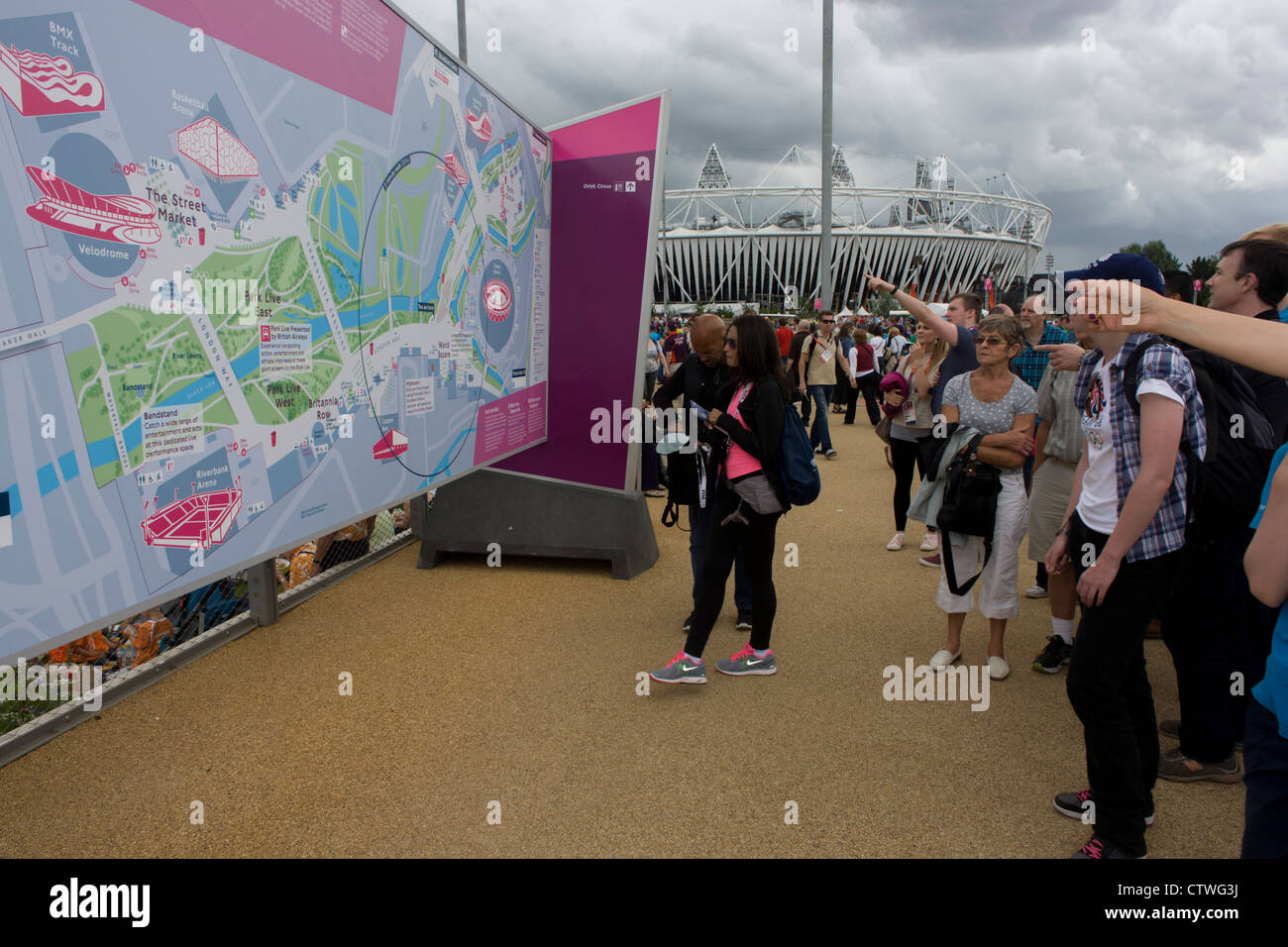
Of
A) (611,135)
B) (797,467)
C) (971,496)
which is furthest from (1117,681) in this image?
(611,135)

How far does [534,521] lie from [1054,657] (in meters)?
3.45

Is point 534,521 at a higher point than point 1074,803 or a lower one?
higher

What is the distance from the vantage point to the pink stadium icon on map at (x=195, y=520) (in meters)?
2.54

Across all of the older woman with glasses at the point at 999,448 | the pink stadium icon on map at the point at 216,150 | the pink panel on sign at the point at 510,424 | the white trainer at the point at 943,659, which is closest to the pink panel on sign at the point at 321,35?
the pink stadium icon on map at the point at 216,150

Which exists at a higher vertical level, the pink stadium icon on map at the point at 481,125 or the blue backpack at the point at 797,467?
the pink stadium icon on map at the point at 481,125

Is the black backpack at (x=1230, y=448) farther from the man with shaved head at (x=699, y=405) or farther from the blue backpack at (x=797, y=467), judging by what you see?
A: the man with shaved head at (x=699, y=405)

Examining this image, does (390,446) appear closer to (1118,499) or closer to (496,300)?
(496,300)

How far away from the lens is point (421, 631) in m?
4.66

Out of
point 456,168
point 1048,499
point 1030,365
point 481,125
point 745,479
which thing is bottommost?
point 1048,499

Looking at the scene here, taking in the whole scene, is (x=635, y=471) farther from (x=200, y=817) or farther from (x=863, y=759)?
(x=200, y=817)

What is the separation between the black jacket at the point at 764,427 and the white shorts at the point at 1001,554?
0.96 metres

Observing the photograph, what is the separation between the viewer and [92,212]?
222 cm

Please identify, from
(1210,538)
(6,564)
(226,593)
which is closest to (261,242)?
(6,564)
